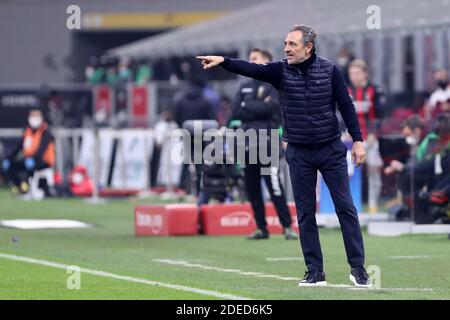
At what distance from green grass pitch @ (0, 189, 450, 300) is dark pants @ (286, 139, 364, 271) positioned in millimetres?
351

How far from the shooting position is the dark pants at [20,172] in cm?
2877

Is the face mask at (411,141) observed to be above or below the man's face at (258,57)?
below

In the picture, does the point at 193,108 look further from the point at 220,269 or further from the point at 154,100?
the point at 220,269

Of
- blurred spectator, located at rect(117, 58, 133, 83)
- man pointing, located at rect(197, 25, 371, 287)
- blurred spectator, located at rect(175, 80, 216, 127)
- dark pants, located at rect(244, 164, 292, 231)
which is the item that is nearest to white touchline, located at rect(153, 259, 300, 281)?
man pointing, located at rect(197, 25, 371, 287)

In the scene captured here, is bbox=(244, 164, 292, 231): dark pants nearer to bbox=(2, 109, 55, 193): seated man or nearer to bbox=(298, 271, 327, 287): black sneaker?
bbox=(298, 271, 327, 287): black sneaker

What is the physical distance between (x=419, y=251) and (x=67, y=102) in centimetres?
1998

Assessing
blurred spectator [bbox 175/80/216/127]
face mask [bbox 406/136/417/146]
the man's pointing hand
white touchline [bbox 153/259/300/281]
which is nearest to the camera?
the man's pointing hand

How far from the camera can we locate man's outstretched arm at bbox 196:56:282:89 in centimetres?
1205

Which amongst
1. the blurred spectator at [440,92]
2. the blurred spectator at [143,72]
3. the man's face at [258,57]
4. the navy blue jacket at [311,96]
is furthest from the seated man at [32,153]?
the navy blue jacket at [311,96]

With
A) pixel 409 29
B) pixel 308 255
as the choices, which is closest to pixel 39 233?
pixel 308 255

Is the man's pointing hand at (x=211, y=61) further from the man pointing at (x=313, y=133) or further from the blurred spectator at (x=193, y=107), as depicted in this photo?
the blurred spectator at (x=193, y=107)

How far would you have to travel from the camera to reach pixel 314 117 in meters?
12.4
